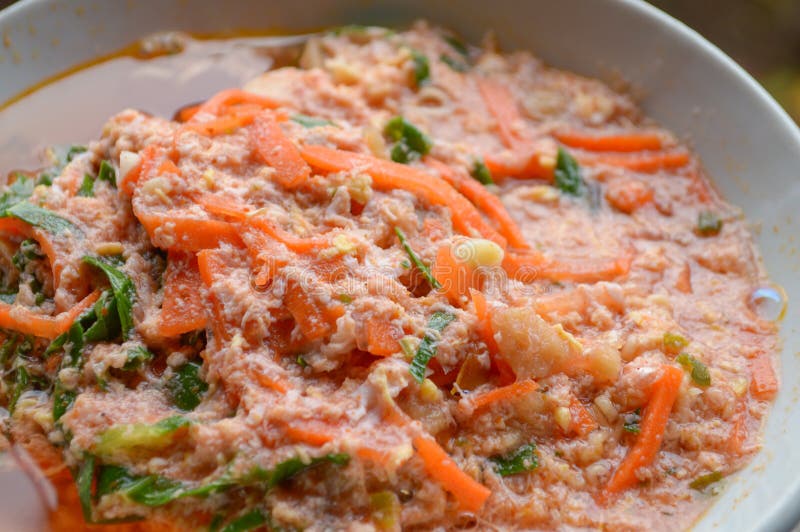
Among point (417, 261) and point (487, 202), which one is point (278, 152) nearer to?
point (417, 261)

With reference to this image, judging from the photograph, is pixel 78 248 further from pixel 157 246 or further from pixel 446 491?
pixel 446 491

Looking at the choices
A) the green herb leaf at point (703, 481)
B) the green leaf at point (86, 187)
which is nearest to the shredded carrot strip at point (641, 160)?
the green herb leaf at point (703, 481)

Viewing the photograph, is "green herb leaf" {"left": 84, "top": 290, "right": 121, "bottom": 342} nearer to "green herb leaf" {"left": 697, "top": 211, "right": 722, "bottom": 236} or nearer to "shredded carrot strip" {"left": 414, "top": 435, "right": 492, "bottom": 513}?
"shredded carrot strip" {"left": 414, "top": 435, "right": 492, "bottom": 513}

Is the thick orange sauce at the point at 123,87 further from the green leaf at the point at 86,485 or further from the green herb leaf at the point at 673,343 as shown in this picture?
the green herb leaf at the point at 673,343

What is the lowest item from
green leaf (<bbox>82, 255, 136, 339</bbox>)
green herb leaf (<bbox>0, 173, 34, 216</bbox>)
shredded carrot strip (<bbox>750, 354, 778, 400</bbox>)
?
green herb leaf (<bbox>0, 173, 34, 216</bbox>)

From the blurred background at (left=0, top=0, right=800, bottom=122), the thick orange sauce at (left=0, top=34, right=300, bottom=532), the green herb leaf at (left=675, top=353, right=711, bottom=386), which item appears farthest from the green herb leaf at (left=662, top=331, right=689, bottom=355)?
the blurred background at (left=0, top=0, right=800, bottom=122)

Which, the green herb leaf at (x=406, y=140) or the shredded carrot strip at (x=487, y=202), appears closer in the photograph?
the shredded carrot strip at (x=487, y=202)

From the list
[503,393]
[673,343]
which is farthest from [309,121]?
[673,343]
